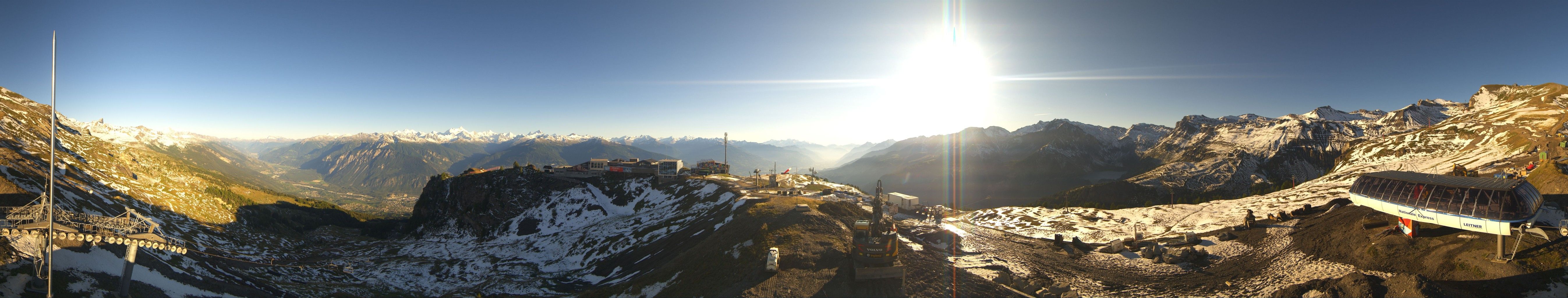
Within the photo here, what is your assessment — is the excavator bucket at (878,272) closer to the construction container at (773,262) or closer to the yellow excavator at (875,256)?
the yellow excavator at (875,256)

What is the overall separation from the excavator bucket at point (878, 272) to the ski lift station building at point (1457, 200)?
110 ft

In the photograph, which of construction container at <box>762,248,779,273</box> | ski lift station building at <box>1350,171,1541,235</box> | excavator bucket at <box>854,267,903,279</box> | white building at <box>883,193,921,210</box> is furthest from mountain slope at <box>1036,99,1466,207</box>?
construction container at <box>762,248,779,273</box>

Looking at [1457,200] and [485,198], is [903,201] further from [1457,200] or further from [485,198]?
[485,198]

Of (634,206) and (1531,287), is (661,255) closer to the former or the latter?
(634,206)

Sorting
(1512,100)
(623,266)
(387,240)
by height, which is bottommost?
(387,240)

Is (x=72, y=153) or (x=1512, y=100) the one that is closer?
(x=72, y=153)

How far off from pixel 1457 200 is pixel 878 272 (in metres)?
36.5

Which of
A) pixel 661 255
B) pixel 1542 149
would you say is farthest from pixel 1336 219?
pixel 661 255

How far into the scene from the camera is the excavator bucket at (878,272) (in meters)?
27.8

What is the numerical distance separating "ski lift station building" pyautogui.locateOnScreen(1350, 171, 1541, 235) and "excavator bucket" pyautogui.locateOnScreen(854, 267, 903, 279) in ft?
110

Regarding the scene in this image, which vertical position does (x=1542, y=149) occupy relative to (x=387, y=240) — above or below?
above

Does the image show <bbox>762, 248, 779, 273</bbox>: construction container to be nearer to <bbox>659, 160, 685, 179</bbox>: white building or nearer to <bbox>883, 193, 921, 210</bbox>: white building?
<bbox>883, 193, 921, 210</bbox>: white building

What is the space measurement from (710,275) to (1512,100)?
182 metres

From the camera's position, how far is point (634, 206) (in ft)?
305
